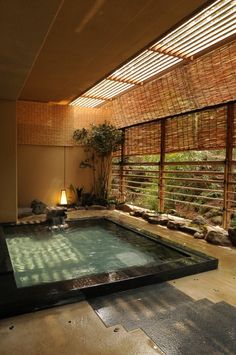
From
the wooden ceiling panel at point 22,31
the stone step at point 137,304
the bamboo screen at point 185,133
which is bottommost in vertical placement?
the stone step at point 137,304

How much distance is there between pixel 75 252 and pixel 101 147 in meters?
4.23

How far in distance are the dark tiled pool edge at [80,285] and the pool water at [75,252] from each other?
0.23m

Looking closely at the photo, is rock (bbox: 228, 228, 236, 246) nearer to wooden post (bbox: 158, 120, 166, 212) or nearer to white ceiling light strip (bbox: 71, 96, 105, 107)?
wooden post (bbox: 158, 120, 166, 212)

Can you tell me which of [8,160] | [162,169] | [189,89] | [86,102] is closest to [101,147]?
[86,102]

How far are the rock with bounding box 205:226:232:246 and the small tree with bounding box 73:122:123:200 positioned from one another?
433 centimetres

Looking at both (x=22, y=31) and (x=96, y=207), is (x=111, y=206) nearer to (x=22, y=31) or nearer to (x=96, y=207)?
(x=96, y=207)

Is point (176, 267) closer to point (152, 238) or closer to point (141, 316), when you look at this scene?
point (141, 316)

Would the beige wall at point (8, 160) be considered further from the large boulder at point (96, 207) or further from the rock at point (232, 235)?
the rock at point (232, 235)

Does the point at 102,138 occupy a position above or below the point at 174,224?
above

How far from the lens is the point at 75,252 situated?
4.56 metres

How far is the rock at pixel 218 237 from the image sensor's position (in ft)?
15.1

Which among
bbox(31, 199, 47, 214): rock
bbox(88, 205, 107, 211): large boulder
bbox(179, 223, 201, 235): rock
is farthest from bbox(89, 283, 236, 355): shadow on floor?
bbox(88, 205, 107, 211): large boulder

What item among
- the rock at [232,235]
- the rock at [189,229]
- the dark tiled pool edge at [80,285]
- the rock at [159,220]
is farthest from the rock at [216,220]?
the dark tiled pool edge at [80,285]

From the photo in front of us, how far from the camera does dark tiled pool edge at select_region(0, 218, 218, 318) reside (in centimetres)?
238
